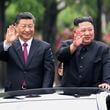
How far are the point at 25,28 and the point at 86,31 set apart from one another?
0.77m

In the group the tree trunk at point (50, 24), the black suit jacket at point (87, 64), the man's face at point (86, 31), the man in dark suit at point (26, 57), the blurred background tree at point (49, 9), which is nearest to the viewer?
the man's face at point (86, 31)

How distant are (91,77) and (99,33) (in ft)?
64.8

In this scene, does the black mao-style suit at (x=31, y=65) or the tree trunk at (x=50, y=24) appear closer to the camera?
the black mao-style suit at (x=31, y=65)

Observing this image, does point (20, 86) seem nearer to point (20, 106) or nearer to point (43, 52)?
point (43, 52)

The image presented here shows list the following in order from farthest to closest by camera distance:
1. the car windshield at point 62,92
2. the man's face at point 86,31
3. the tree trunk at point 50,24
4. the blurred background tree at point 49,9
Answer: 1. the tree trunk at point 50,24
2. the blurred background tree at point 49,9
3. the man's face at point 86,31
4. the car windshield at point 62,92

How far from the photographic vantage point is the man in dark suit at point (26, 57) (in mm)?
7992

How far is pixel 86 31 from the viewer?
7.59 meters

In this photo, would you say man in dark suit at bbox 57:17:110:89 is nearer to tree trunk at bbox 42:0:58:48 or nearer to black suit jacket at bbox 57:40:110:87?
black suit jacket at bbox 57:40:110:87

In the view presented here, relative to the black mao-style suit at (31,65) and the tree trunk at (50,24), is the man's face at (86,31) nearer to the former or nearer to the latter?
the black mao-style suit at (31,65)

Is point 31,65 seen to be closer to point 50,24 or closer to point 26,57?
point 26,57

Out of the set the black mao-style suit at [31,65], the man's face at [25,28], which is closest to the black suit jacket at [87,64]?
the black mao-style suit at [31,65]

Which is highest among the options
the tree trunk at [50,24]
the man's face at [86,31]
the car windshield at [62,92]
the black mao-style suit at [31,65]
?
the tree trunk at [50,24]

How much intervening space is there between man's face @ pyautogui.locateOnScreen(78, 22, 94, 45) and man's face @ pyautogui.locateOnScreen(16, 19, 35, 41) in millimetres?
618

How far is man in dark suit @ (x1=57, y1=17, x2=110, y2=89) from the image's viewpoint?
25.0 ft
